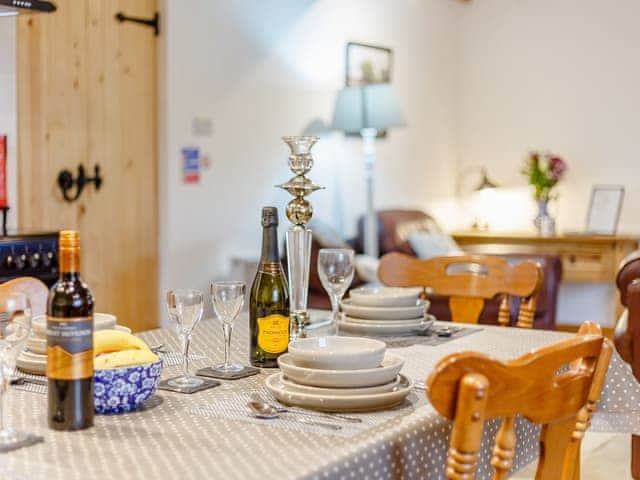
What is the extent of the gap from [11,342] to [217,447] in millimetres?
348

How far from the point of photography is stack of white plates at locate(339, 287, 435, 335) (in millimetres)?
2170

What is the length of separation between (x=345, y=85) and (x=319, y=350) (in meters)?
4.63

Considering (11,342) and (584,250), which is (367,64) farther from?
(11,342)

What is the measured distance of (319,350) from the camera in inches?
59.2

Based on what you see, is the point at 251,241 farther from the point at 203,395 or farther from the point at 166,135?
the point at 203,395

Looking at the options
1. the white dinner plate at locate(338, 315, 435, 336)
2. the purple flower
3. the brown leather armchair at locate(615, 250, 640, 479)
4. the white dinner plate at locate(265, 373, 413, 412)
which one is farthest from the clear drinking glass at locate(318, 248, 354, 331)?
the purple flower

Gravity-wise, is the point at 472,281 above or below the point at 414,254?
above

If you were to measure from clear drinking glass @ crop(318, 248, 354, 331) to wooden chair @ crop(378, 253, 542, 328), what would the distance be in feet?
2.29

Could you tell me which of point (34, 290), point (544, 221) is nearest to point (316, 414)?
point (34, 290)

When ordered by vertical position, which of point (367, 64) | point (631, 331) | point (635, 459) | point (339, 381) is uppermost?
point (367, 64)

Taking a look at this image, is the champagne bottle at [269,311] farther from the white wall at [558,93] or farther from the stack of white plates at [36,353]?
the white wall at [558,93]

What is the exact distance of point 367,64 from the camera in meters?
6.20

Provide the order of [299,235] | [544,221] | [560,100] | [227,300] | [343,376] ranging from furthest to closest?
[560,100] → [544,221] → [299,235] → [227,300] → [343,376]

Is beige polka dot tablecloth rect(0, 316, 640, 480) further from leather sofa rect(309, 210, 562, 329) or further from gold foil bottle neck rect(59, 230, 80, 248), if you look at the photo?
leather sofa rect(309, 210, 562, 329)
